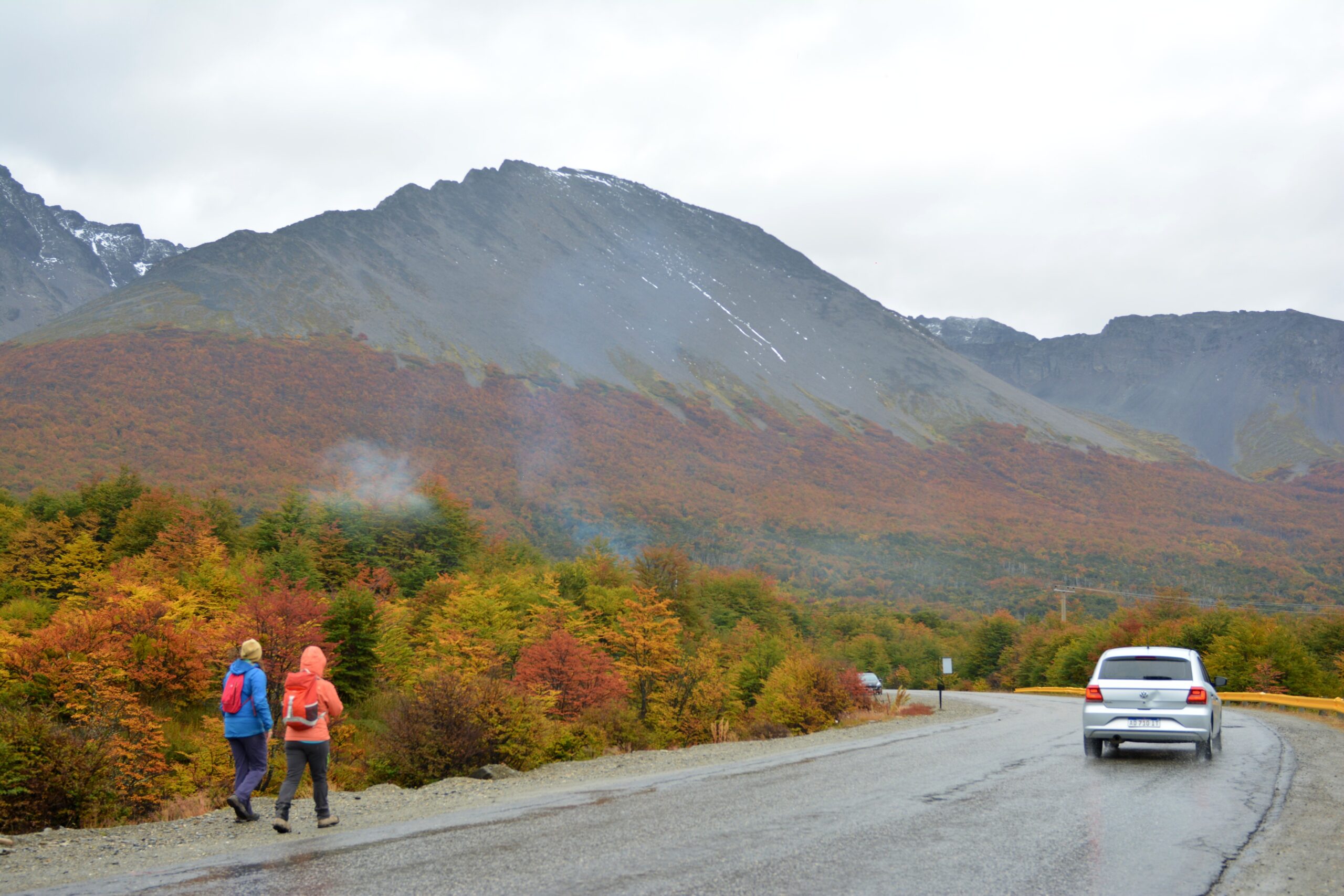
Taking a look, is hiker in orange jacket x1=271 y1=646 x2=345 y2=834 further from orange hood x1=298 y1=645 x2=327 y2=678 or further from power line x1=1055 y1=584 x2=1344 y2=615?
power line x1=1055 y1=584 x2=1344 y2=615

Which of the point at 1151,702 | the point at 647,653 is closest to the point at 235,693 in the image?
the point at 1151,702

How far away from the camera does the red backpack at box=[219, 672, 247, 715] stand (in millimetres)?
9031

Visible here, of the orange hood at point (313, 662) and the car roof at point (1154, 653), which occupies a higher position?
the orange hood at point (313, 662)

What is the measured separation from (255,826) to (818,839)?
18.0 ft

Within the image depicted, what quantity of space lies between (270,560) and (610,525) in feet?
284

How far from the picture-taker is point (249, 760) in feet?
30.4

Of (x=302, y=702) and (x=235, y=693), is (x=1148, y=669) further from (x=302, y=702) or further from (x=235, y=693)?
(x=235, y=693)

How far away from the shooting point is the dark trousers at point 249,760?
30.0 ft

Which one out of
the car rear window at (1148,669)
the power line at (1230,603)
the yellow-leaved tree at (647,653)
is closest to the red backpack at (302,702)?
the car rear window at (1148,669)

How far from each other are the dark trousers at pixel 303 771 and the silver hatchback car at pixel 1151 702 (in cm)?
975

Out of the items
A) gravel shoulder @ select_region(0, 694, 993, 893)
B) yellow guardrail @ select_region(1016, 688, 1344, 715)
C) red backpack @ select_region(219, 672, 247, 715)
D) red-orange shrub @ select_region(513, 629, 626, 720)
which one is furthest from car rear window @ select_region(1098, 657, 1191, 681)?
red-orange shrub @ select_region(513, 629, 626, 720)

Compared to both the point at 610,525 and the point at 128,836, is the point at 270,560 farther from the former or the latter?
the point at 610,525

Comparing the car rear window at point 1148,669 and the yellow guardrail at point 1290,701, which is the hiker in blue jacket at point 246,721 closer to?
the car rear window at point 1148,669

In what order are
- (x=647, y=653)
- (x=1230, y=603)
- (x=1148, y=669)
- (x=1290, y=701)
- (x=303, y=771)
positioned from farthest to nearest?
(x=1230, y=603) < (x=647, y=653) < (x=1290, y=701) < (x=1148, y=669) < (x=303, y=771)
